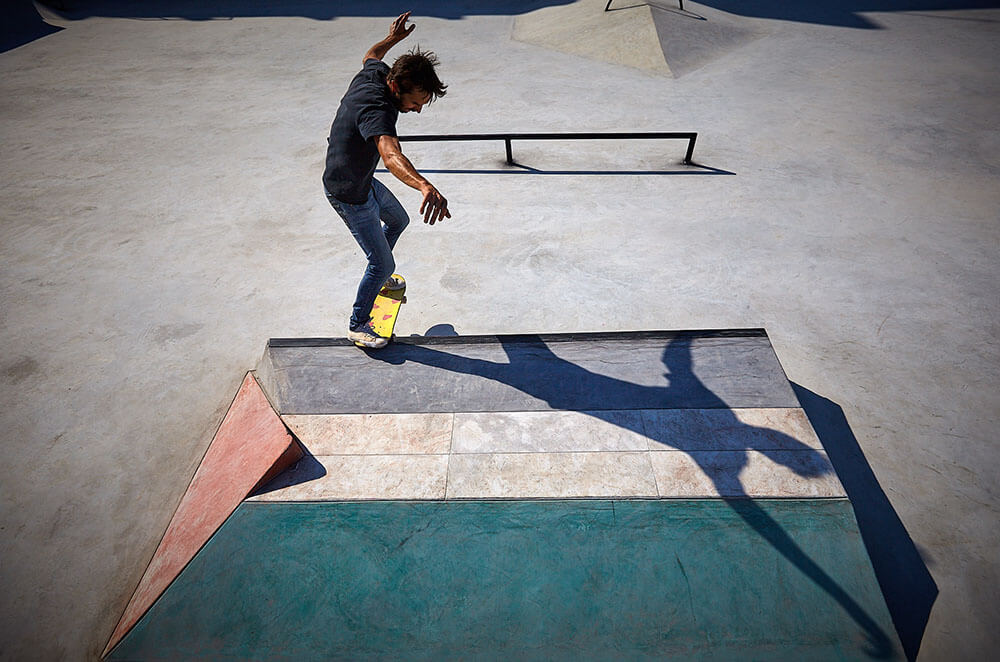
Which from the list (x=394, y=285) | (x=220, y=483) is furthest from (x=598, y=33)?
(x=220, y=483)

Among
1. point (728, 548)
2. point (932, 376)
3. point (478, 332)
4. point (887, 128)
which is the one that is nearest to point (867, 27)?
point (887, 128)

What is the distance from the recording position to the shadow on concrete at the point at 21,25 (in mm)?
13289

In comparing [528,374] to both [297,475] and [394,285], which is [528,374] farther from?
[297,475]

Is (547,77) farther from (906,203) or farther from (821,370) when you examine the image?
(821,370)

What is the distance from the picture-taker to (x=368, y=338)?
13.6 ft

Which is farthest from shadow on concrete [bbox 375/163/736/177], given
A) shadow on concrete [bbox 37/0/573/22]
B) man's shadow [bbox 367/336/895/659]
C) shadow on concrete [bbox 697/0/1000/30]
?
shadow on concrete [bbox 37/0/573/22]

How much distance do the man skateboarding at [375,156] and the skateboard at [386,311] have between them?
0.10m

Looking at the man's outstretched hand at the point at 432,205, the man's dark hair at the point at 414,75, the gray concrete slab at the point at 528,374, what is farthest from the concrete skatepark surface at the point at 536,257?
the man's dark hair at the point at 414,75

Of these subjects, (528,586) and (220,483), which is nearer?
(528,586)

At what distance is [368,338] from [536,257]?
7.42ft

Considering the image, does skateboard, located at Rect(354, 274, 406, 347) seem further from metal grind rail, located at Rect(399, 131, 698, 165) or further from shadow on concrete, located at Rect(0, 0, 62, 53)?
shadow on concrete, located at Rect(0, 0, 62, 53)

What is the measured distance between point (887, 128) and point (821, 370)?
6021 mm

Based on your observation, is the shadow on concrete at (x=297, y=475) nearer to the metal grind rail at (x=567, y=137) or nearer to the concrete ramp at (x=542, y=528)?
the concrete ramp at (x=542, y=528)

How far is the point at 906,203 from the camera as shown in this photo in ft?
19.9
